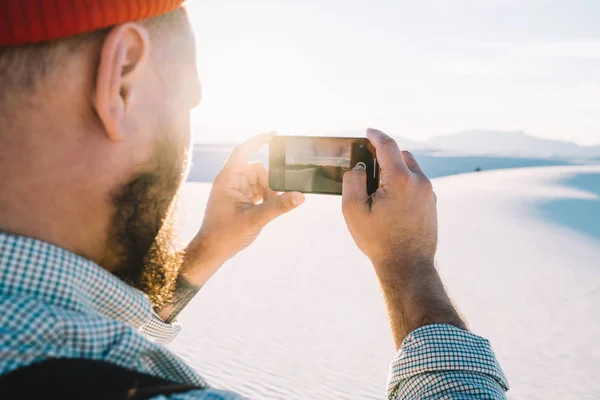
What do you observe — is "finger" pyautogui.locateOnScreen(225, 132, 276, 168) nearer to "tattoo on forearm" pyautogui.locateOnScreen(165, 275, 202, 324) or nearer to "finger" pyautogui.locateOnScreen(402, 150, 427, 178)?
"tattoo on forearm" pyautogui.locateOnScreen(165, 275, 202, 324)

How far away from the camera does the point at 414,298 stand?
167 cm

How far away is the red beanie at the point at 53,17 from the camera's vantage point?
38.5 inches

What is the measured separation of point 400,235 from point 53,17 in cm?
120

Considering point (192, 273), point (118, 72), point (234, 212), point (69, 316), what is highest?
point (118, 72)

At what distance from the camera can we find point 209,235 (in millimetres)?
2289

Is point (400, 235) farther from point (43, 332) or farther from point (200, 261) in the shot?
point (43, 332)

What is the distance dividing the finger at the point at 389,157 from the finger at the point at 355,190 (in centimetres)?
11

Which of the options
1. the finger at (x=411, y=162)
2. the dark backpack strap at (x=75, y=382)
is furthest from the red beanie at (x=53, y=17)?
the finger at (x=411, y=162)

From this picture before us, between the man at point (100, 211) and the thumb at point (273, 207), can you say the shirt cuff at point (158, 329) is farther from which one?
the thumb at point (273, 207)

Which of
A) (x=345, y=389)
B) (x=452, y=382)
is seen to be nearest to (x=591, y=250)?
(x=345, y=389)

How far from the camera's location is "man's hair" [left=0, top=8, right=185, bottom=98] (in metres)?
1.03

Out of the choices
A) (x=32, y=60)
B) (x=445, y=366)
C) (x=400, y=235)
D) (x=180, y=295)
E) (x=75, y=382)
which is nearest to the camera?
(x=75, y=382)

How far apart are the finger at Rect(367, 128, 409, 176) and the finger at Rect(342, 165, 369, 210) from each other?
109 mm

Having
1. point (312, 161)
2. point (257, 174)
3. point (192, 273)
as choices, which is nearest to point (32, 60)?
point (192, 273)
